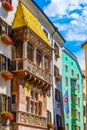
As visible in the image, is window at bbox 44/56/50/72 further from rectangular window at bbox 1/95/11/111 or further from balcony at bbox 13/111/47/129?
rectangular window at bbox 1/95/11/111

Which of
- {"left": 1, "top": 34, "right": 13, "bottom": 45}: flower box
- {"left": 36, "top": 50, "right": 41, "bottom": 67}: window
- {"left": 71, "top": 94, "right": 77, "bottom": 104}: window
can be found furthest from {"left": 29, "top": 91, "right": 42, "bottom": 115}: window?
{"left": 71, "top": 94, "right": 77, "bottom": 104}: window

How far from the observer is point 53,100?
4556cm

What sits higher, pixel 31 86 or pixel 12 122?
pixel 31 86

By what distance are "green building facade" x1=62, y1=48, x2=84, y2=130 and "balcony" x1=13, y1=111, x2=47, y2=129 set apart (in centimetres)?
1449

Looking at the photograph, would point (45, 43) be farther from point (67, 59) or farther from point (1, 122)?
point (67, 59)

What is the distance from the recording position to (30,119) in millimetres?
34500

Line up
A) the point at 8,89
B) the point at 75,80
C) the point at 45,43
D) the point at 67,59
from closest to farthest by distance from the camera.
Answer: the point at 8,89
the point at 45,43
the point at 67,59
the point at 75,80

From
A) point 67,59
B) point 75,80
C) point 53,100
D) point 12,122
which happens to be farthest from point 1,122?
point 75,80

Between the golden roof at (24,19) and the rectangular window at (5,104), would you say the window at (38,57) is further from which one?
the rectangular window at (5,104)

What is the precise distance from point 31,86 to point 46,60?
5084 millimetres

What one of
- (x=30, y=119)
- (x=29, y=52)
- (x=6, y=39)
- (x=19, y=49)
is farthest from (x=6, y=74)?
(x=30, y=119)

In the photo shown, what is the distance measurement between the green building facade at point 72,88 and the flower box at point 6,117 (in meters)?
20.6

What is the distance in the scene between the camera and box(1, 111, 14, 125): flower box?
3106cm

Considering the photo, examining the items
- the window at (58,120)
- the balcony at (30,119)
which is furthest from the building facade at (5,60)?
the window at (58,120)
